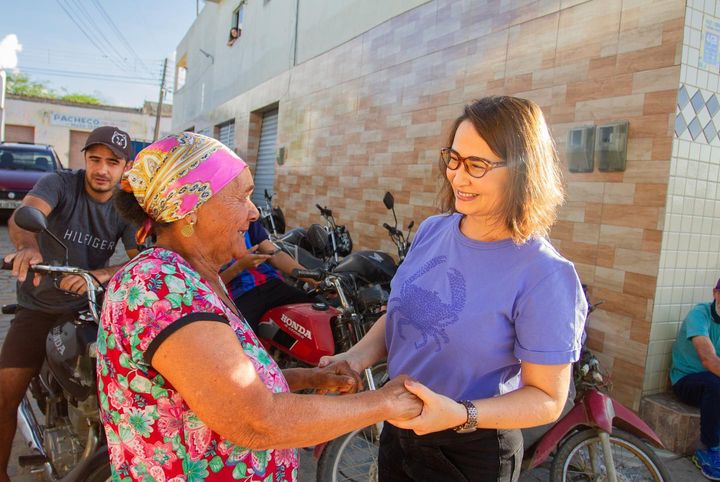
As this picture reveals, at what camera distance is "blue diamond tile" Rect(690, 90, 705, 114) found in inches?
142

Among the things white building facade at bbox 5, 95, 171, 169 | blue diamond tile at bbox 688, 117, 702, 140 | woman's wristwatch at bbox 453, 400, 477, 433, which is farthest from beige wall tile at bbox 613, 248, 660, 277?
white building facade at bbox 5, 95, 171, 169

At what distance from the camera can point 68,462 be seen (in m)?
2.43

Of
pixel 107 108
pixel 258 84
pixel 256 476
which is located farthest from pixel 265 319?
pixel 107 108

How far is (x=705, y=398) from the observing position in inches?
134

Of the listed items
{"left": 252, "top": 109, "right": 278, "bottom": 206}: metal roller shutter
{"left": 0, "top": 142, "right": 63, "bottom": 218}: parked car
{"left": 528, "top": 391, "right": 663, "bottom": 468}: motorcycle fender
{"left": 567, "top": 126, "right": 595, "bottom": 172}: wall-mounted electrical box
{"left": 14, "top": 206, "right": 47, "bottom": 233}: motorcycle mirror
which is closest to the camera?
{"left": 14, "top": 206, "right": 47, "bottom": 233}: motorcycle mirror

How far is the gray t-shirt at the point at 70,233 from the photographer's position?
2.69 m

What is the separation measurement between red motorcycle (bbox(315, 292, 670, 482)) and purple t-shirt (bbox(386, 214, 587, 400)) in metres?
1.23

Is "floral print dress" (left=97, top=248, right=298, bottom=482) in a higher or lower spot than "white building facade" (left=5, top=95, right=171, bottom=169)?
lower

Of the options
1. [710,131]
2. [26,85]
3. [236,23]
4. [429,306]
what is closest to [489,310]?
[429,306]

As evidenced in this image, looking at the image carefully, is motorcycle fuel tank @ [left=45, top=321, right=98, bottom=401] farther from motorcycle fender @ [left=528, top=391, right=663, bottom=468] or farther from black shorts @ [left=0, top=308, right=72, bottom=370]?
motorcycle fender @ [left=528, top=391, right=663, bottom=468]

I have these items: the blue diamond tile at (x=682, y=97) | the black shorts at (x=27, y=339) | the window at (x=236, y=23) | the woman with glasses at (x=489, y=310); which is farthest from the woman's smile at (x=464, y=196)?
the window at (x=236, y=23)

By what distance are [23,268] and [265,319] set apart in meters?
1.49

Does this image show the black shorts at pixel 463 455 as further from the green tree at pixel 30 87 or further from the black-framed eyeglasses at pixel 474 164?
the green tree at pixel 30 87

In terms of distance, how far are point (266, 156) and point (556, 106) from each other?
8953 mm
